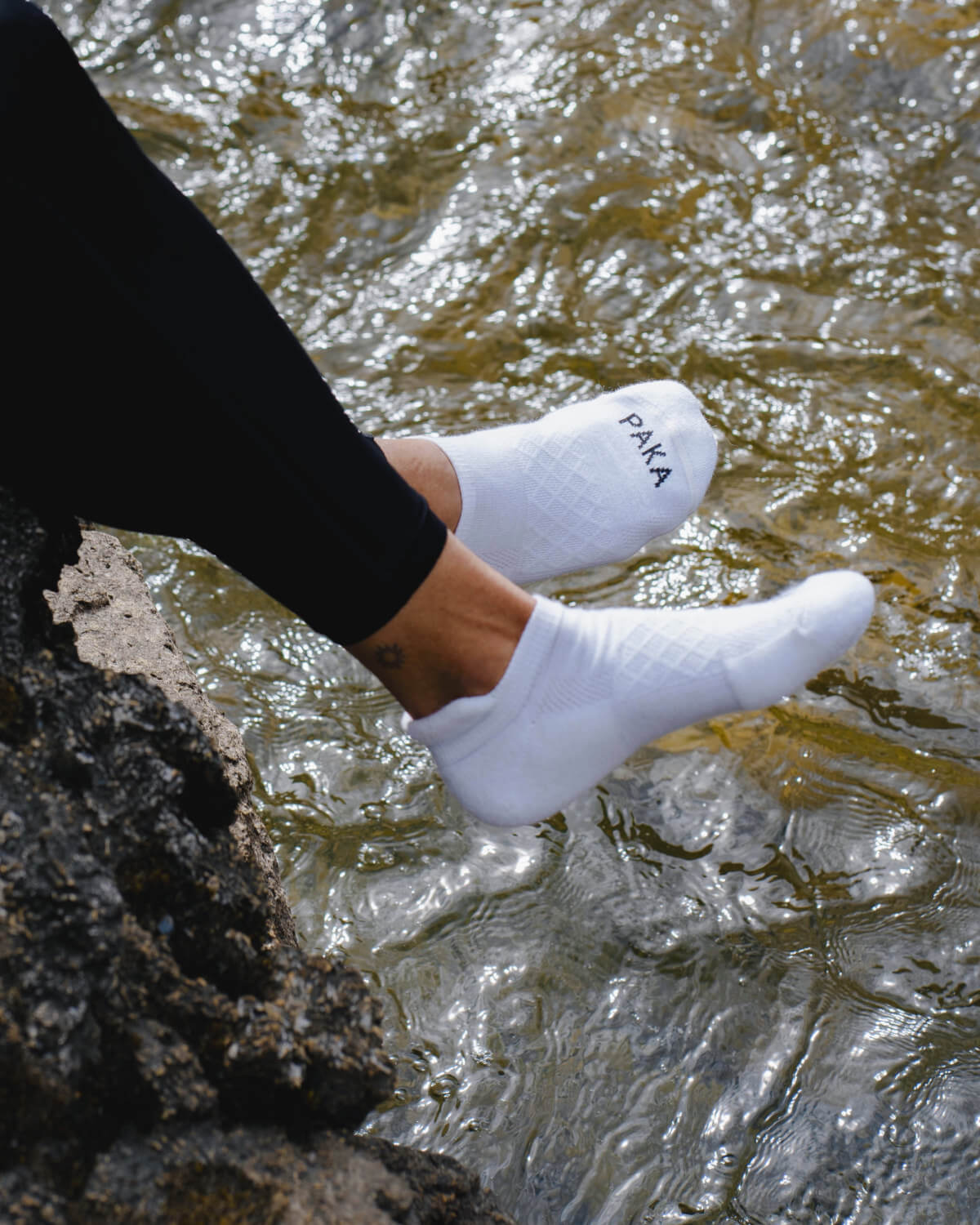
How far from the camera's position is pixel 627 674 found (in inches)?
44.1

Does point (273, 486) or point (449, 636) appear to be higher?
point (273, 486)

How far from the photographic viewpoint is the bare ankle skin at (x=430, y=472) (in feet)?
4.61

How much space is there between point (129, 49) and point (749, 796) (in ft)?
8.75

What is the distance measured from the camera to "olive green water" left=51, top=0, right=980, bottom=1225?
1.16 meters

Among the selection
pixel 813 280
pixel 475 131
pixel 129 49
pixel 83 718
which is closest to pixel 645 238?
pixel 813 280

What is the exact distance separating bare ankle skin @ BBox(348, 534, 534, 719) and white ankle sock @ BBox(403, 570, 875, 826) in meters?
0.01

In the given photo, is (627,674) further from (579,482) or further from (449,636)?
(579,482)

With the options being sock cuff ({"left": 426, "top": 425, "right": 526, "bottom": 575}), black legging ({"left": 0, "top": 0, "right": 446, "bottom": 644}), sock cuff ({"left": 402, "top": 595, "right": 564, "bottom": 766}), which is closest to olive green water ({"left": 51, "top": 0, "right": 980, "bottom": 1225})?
black legging ({"left": 0, "top": 0, "right": 446, "bottom": 644})

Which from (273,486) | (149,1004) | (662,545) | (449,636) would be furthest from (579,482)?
(149,1004)

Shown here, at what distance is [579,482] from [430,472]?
21 centimetres

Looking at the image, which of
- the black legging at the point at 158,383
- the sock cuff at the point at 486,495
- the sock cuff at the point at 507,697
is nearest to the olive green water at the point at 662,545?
the black legging at the point at 158,383

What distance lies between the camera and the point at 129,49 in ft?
10.00

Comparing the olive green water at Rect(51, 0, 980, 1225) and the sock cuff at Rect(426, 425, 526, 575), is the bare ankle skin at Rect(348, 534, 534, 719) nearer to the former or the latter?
the olive green water at Rect(51, 0, 980, 1225)

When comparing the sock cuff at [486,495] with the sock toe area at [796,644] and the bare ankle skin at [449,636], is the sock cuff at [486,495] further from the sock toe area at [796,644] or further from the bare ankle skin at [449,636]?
the sock toe area at [796,644]
